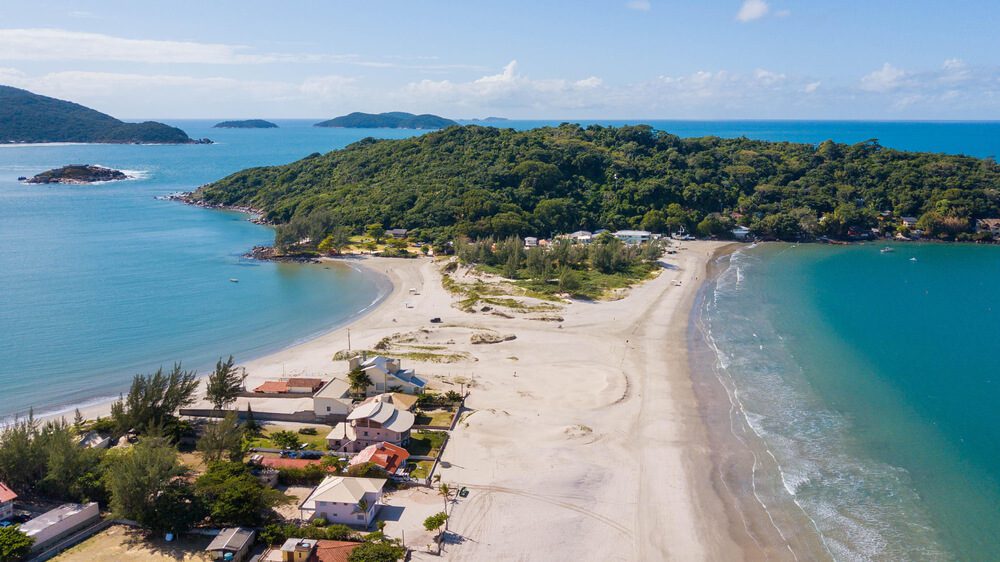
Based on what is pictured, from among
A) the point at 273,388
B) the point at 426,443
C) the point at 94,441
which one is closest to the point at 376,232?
the point at 273,388

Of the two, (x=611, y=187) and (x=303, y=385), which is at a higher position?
(x=611, y=187)

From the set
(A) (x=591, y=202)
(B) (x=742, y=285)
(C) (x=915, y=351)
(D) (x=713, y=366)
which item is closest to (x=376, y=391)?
(D) (x=713, y=366)

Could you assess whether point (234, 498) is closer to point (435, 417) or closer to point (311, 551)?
point (311, 551)

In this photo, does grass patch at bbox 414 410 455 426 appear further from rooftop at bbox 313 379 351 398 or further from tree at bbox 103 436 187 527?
tree at bbox 103 436 187 527

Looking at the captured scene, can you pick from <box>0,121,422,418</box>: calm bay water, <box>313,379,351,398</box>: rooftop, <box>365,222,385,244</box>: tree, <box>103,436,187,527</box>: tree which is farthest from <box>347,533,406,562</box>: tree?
<box>365,222,385,244</box>: tree

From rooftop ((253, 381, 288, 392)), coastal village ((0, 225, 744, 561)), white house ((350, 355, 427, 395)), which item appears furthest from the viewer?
rooftop ((253, 381, 288, 392))

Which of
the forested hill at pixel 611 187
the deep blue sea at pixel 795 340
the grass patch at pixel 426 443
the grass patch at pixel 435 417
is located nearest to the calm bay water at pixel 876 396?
the deep blue sea at pixel 795 340

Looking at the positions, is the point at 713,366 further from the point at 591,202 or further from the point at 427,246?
the point at 591,202
